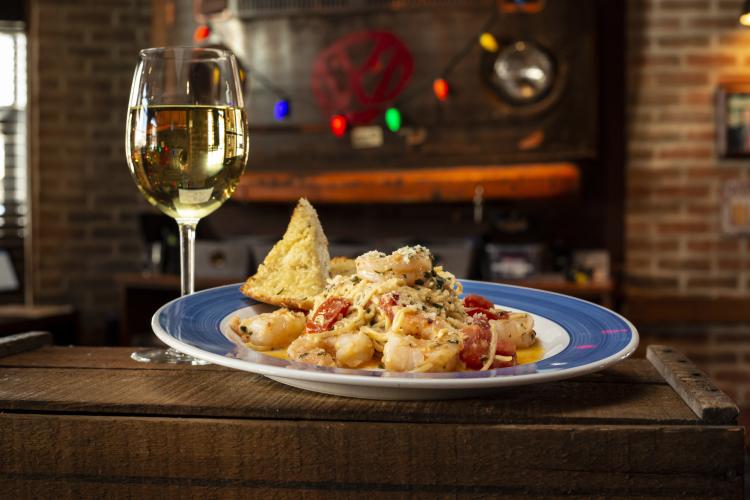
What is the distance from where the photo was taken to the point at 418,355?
2.33ft

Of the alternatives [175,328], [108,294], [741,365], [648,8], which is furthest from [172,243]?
[175,328]

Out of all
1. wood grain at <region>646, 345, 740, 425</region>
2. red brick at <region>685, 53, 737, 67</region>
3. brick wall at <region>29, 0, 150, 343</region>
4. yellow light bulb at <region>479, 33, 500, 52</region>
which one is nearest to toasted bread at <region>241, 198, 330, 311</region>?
wood grain at <region>646, 345, 740, 425</region>

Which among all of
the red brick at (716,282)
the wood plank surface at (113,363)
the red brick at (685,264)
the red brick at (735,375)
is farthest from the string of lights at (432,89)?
the wood plank surface at (113,363)

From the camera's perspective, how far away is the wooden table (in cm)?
68

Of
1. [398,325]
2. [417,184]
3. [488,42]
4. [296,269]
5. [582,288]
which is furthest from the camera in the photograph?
[417,184]

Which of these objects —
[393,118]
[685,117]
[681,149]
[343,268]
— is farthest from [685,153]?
[343,268]

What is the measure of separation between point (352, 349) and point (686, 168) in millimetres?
2984

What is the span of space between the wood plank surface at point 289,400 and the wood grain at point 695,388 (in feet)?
0.03

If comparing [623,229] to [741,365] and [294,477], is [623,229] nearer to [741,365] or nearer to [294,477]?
[741,365]

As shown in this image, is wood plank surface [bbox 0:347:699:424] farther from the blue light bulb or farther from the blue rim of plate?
the blue light bulb

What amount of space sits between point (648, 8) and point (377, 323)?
302 cm

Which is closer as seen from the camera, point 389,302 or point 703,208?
point 389,302

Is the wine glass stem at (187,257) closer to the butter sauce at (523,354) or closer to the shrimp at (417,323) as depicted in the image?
the butter sauce at (523,354)

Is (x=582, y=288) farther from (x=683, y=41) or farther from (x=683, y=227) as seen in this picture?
(x=683, y=41)
